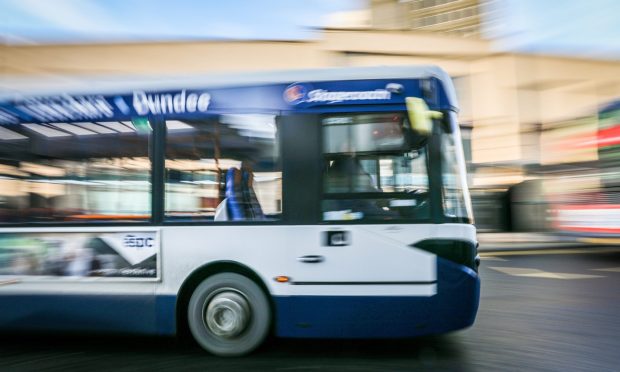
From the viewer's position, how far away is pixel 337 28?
2452cm

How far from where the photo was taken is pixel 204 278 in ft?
15.0

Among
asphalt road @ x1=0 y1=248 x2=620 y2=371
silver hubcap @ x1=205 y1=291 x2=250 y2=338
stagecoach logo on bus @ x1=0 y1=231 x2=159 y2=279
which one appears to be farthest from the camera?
stagecoach logo on bus @ x1=0 y1=231 x2=159 y2=279

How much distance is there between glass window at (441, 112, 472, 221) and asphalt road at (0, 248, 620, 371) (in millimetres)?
1228

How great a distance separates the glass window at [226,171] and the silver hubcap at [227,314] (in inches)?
26.8

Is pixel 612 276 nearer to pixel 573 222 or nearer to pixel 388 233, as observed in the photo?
pixel 573 222

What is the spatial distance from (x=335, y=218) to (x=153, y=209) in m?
1.61

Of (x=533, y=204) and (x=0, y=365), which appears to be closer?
(x=0, y=365)

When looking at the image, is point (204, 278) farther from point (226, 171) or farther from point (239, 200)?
point (226, 171)

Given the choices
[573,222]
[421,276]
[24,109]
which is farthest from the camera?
[573,222]

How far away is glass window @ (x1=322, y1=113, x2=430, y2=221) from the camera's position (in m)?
4.35

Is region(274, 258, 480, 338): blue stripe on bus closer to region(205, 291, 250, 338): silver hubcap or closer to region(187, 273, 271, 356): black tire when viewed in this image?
region(187, 273, 271, 356): black tire

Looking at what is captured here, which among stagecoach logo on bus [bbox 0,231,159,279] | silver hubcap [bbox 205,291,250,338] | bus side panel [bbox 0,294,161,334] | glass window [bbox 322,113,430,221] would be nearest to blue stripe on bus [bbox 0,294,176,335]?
bus side panel [bbox 0,294,161,334]

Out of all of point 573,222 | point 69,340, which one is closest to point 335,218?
point 69,340

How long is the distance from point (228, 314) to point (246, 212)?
0.89m
